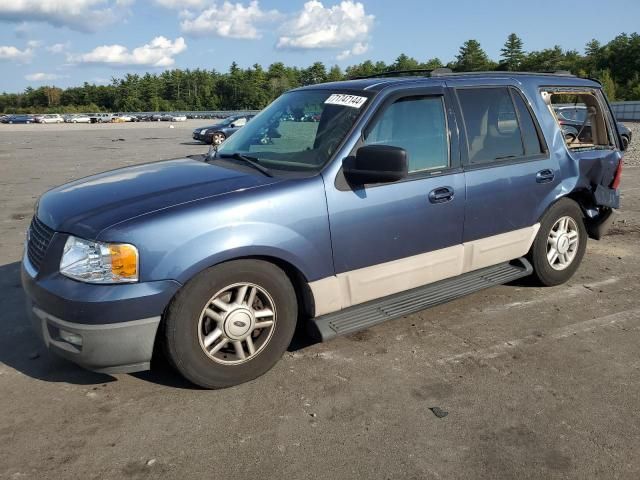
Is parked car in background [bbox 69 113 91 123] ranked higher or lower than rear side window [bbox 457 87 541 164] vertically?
higher

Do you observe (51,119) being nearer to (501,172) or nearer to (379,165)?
(501,172)

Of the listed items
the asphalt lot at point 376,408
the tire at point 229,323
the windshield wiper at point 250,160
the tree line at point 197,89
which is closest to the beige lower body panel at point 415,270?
the tire at point 229,323

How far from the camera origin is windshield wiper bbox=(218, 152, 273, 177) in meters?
3.67

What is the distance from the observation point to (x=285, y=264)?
3.50 m

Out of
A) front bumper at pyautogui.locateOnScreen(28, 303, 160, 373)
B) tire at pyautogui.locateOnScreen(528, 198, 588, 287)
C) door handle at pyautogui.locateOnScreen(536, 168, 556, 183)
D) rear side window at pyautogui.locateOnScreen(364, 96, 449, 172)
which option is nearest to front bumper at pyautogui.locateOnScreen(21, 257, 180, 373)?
front bumper at pyautogui.locateOnScreen(28, 303, 160, 373)

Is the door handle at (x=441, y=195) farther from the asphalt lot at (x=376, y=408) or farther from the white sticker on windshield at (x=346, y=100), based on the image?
the asphalt lot at (x=376, y=408)

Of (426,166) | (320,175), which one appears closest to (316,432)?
(320,175)

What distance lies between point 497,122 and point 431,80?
73 cm

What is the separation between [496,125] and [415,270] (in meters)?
1.47

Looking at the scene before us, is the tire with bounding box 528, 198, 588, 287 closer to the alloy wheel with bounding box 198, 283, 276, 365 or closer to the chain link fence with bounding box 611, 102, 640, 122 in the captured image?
the alloy wheel with bounding box 198, 283, 276, 365

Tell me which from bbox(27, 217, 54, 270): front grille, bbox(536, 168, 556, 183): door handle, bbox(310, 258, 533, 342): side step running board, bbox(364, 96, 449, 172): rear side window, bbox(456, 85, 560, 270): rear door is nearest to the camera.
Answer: bbox(27, 217, 54, 270): front grille

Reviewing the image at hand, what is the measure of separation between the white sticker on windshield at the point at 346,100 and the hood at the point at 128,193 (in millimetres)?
878

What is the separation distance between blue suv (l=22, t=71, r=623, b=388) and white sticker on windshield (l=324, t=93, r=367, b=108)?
1cm

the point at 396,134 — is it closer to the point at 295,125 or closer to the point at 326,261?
the point at 295,125
